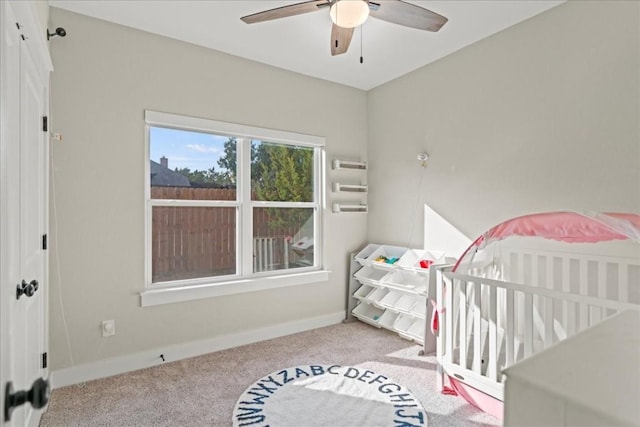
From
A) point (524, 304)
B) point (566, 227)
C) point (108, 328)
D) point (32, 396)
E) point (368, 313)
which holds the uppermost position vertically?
point (566, 227)

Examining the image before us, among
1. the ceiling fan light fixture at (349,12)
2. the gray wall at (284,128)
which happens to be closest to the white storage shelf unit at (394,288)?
the gray wall at (284,128)

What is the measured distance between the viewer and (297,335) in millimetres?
3596

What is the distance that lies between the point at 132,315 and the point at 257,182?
1647 millimetres

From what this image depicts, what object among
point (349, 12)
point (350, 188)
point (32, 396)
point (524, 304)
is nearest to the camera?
point (32, 396)

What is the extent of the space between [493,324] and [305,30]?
2.65 m

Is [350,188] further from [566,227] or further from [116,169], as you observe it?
[116,169]

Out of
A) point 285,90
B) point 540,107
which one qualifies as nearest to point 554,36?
point 540,107

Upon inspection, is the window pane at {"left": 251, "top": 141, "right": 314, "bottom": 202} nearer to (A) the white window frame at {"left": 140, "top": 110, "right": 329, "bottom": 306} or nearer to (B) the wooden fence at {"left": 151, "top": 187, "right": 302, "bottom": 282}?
(A) the white window frame at {"left": 140, "top": 110, "right": 329, "bottom": 306}

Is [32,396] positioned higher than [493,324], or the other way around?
[32,396]

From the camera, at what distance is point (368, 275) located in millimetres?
3914

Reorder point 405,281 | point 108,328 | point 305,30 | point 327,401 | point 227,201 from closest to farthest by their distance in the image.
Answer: point 327,401, point 108,328, point 305,30, point 227,201, point 405,281

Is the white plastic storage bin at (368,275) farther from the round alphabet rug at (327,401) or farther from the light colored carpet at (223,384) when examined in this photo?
the round alphabet rug at (327,401)

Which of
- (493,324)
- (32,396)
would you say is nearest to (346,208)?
(493,324)

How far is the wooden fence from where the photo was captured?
9.96 feet
